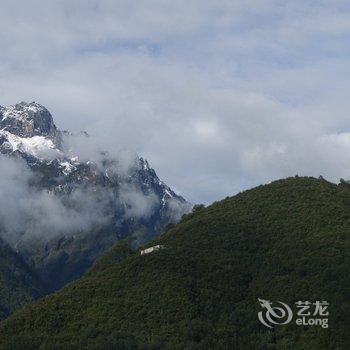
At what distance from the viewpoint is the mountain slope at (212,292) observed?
136 m

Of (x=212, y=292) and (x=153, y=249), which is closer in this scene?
(x=212, y=292)

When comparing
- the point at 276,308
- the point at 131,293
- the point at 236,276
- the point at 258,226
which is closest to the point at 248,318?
the point at 276,308

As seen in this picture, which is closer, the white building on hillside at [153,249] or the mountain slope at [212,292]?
the mountain slope at [212,292]

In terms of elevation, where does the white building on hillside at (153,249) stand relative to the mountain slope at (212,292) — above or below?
above

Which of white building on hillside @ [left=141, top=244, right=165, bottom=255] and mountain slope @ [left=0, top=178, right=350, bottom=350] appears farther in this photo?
white building on hillside @ [left=141, top=244, right=165, bottom=255]

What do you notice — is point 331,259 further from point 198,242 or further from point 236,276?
point 198,242

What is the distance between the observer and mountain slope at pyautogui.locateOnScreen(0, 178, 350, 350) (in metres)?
136

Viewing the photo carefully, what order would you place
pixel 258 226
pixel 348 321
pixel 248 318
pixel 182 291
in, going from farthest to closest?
pixel 258 226 → pixel 182 291 → pixel 248 318 → pixel 348 321

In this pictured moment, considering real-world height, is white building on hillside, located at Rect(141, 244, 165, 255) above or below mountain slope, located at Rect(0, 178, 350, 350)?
above

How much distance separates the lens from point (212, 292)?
152750 mm

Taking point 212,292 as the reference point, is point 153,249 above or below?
above

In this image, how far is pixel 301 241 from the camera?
168m

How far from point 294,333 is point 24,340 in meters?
51.6

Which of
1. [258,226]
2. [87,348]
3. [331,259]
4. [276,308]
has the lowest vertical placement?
[87,348]
